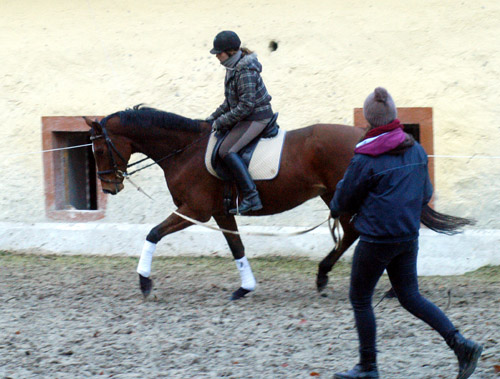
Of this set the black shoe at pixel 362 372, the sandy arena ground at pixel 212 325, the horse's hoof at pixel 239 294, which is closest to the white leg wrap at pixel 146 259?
the sandy arena ground at pixel 212 325

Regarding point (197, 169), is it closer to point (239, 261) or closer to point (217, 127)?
point (217, 127)

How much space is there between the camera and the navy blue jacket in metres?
4.02

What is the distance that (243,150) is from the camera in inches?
259

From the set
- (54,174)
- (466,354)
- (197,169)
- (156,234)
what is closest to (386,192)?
(466,354)

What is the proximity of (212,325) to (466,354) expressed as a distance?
7.35ft

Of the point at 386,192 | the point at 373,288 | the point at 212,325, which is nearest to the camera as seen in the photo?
the point at 386,192

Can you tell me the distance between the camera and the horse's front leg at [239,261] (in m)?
6.84

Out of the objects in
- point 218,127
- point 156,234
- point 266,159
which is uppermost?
point 218,127

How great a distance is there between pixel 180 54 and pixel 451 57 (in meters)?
3.09

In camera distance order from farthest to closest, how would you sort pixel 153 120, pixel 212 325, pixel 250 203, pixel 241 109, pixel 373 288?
pixel 153 120
pixel 250 203
pixel 241 109
pixel 212 325
pixel 373 288

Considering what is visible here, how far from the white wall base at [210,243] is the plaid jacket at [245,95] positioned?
7.73 ft

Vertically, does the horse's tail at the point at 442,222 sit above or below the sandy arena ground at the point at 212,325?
above

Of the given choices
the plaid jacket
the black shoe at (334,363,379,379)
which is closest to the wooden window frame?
the plaid jacket

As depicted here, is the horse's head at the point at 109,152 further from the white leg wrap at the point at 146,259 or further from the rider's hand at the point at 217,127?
the rider's hand at the point at 217,127
